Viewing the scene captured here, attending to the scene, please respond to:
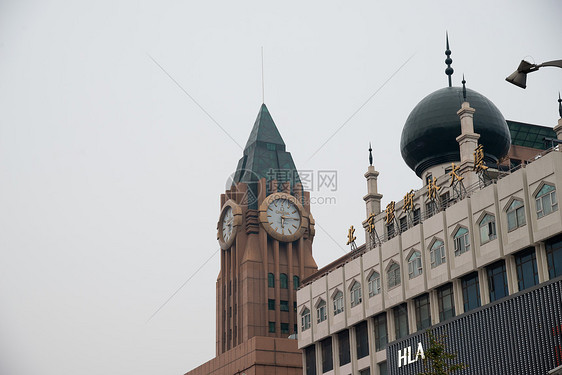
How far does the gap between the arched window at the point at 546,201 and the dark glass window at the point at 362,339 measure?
1783 cm

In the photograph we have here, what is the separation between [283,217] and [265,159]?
8478mm

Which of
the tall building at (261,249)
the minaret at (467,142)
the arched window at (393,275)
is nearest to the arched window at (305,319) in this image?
the arched window at (393,275)

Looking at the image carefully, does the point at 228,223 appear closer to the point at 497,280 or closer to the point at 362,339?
the point at 362,339

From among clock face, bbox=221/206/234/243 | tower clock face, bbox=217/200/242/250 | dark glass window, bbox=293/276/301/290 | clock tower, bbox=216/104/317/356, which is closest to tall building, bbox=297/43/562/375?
clock tower, bbox=216/104/317/356

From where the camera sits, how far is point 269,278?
303 feet

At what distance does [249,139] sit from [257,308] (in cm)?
2223

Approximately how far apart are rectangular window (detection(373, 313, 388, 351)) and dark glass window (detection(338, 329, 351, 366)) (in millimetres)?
3181

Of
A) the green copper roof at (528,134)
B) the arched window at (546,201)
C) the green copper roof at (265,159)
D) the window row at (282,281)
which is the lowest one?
the arched window at (546,201)

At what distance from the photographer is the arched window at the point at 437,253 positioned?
5191 cm

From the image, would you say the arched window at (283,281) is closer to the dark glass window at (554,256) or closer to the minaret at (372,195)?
the minaret at (372,195)

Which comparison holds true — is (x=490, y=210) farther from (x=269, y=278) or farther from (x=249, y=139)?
(x=249, y=139)

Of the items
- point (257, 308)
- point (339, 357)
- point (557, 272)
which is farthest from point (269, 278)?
point (557, 272)

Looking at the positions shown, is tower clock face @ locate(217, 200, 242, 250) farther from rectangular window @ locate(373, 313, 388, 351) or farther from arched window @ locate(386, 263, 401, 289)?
arched window @ locate(386, 263, 401, 289)

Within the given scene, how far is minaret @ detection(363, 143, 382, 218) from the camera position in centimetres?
6556
